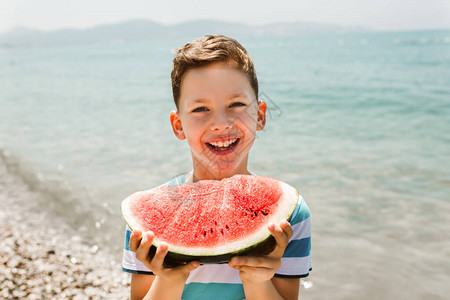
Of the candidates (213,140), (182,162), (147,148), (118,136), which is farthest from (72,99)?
(213,140)

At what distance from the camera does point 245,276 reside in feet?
5.43

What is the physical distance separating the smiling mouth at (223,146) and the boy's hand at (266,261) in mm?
672

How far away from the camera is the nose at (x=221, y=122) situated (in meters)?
2.03

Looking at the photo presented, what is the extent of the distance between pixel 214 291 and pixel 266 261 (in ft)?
2.13

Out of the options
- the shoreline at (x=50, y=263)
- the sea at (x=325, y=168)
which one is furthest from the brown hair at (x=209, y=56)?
the shoreline at (x=50, y=263)

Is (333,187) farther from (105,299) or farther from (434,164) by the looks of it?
(105,299)

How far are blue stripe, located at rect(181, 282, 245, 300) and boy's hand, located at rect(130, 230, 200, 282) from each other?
49 centimetres

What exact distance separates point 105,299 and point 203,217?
2259mm

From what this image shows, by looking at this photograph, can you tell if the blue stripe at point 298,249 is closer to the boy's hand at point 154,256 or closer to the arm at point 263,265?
the arm at point 263,265

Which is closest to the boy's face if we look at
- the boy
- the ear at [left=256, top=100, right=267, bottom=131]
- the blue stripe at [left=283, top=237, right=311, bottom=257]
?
the boy

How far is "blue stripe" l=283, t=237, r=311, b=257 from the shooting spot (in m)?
2.07

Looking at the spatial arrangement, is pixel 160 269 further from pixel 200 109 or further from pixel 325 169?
pixel 325 169

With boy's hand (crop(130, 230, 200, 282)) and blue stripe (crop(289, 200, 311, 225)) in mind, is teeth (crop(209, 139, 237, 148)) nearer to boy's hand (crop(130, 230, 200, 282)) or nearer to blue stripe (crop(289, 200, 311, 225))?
blue stripe (crop(289, 200, 311, 225))

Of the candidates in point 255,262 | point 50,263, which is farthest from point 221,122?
point 50,263
